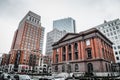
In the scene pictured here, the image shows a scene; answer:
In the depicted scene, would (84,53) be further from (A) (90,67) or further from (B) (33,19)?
(B) (33,19)

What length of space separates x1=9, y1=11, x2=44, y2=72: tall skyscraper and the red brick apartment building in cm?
3199

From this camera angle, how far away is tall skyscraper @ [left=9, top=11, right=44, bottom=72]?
80.1 meters

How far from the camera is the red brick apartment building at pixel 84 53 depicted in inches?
1414

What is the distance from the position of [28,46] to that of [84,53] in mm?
57268

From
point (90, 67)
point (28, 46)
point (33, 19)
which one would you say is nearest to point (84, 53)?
point (90, 67)

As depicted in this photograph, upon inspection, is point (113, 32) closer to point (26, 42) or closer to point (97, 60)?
point (97, 60)

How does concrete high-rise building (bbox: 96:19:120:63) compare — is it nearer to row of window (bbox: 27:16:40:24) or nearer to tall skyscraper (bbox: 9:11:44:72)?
tall skyscraper (bbox: 9:11:44:72)

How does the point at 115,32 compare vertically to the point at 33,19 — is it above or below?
below

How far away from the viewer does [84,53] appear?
39.7 m

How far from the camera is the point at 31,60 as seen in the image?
276 ft

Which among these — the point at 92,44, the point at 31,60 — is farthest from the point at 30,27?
the point at 92,44

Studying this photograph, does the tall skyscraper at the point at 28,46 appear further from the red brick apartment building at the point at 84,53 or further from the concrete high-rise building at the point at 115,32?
the concrete high-rise building at the point at 115,32

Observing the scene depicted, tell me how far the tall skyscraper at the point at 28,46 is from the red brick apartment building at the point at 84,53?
32.0 m

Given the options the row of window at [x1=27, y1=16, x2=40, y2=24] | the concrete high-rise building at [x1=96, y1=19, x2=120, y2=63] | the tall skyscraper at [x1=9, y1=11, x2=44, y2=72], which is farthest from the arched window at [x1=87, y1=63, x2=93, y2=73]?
the row of window at [x1=27, y1=16, x2=40, y2=24]
